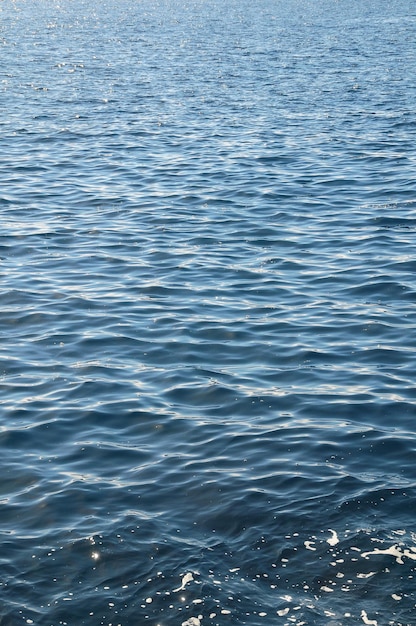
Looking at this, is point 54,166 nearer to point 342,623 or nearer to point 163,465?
point 163,465

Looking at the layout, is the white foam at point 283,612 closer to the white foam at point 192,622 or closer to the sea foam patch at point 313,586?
the sea foam patch at point 313,586

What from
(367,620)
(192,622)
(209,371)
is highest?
(209,371)

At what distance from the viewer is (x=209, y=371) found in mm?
17359

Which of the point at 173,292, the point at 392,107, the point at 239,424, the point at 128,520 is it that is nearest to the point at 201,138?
the point at 392,107

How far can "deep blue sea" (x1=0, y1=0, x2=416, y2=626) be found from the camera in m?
11.5

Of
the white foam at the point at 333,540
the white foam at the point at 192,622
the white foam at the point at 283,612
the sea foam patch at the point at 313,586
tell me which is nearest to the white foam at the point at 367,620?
the sea foam patch at the point at 313,586

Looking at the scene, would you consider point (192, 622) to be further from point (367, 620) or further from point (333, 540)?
point (333, 540)

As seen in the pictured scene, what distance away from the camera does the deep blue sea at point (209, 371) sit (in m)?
11.5

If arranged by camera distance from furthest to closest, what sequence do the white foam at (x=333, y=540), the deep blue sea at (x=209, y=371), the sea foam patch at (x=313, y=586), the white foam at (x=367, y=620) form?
the white foam at (x=333, y=540)
the deep blue sea at (x=209, y=371)
the sea foam patch at (x=313, y=586)
the white foam at (x=367, y=620)

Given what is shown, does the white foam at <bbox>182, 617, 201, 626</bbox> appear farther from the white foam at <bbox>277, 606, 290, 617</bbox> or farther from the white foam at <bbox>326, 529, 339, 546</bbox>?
the white foam at <bbox>326, 529, 339, 546</bbox>

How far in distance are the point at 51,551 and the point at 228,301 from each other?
984 cm

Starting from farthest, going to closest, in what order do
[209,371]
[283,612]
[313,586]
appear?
[209,371] → [313,586] → [283,612]

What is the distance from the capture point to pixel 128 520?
12719mm

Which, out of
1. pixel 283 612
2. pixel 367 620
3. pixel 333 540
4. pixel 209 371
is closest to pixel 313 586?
pixel 283 612
